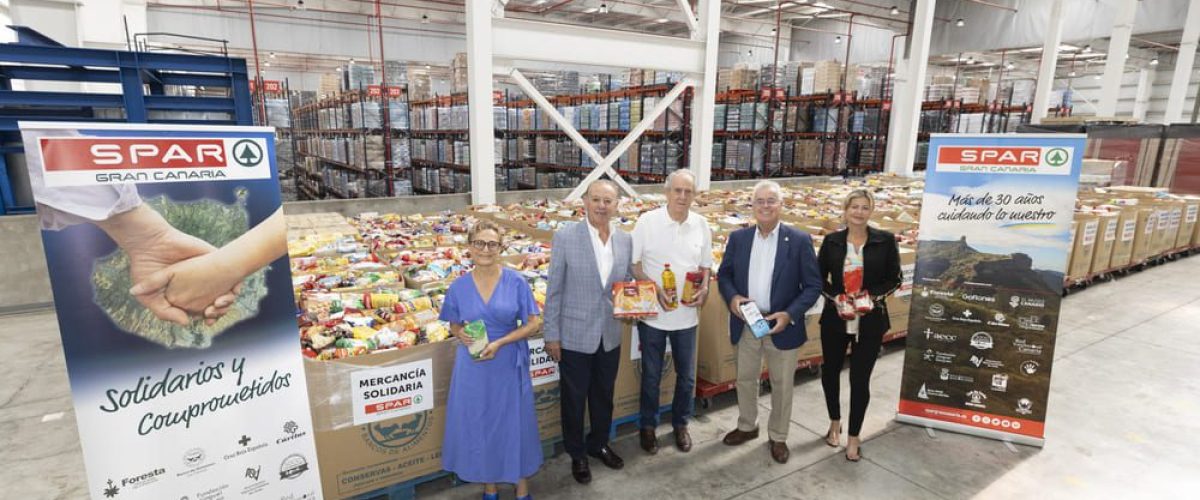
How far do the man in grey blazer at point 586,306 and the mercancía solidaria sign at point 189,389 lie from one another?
1.35 metres

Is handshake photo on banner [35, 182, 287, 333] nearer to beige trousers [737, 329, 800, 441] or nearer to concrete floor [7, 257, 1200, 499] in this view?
concrete floor [7, 257, 1200, 499]

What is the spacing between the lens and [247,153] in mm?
2170

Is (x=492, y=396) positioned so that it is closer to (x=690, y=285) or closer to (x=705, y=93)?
(x=690, y=285)

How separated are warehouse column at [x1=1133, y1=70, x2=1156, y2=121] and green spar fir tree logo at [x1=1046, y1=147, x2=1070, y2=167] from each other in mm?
25042

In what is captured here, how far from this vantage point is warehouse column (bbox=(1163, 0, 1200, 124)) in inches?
591

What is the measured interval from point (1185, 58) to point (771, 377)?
19813 mm

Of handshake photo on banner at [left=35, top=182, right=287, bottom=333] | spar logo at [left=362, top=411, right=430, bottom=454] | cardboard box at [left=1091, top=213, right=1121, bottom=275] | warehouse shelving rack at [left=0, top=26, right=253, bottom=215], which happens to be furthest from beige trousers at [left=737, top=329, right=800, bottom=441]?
cardboard box at [left=1091, top=213, right=1121, bottom=275]

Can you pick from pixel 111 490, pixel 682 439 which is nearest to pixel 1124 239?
pixel 682 439

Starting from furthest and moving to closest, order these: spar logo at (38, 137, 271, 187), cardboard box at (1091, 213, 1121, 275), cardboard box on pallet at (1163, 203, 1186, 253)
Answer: cardboard box on pallet at (1163, 203, 1186, 253) → cardboard box at (1091, 213, 1121, 275) → spar logo at (38, 137, 271, 187)

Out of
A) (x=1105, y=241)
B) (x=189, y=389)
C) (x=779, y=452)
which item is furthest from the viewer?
(x=1105, y=241)

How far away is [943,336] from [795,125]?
33.6 ft

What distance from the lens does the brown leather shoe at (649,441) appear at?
3.78 meters

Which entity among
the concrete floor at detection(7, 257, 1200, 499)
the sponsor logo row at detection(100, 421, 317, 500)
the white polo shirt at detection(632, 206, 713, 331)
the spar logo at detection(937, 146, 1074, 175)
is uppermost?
the spar logo at detection(937, 146, 1074, 175)

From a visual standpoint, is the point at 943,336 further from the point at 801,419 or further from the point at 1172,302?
the point at 1172,302
